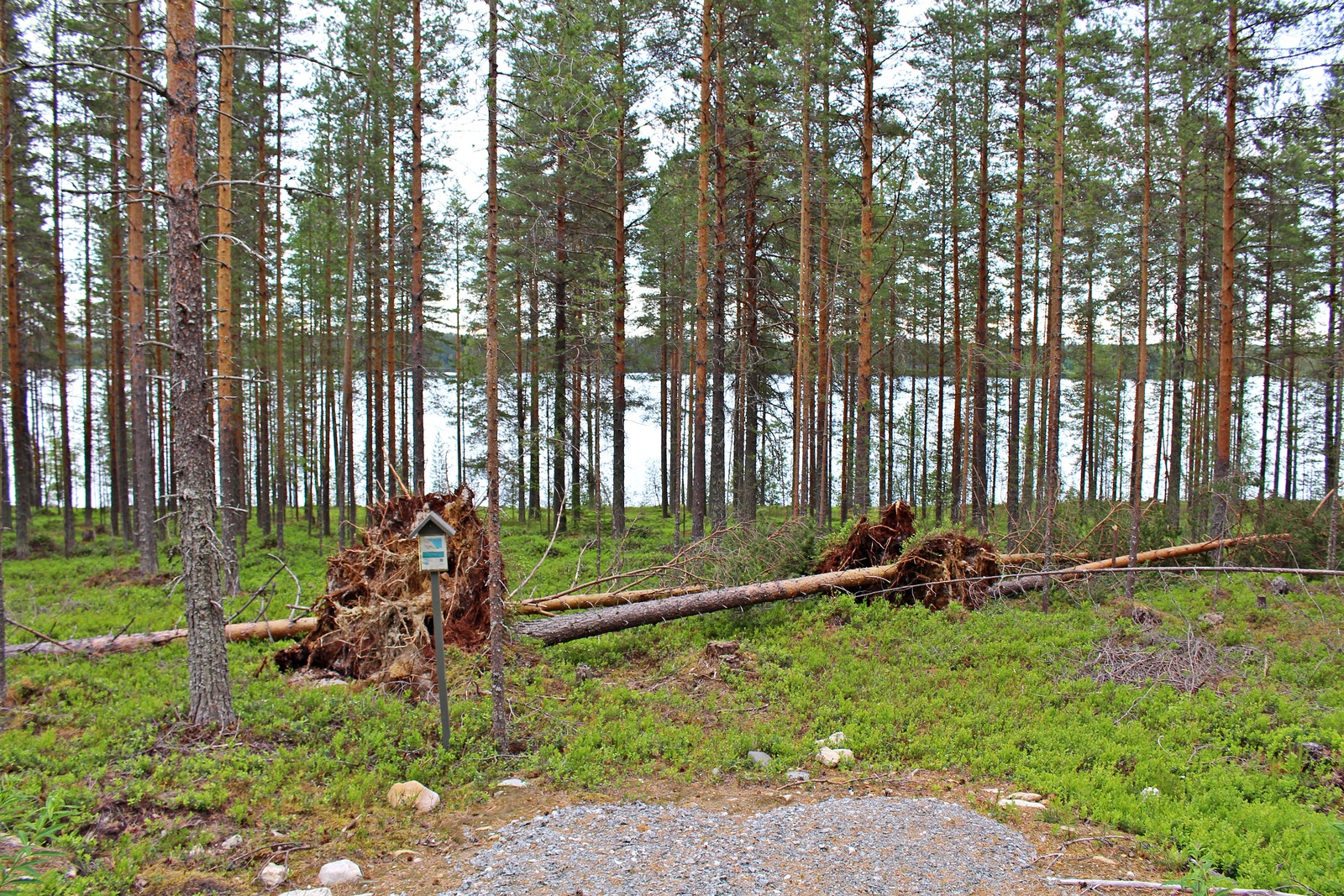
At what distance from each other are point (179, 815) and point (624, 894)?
3050mm

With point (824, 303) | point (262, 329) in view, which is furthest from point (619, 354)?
point (262, 329)

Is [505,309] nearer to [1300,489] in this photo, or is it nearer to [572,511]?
[572,511]

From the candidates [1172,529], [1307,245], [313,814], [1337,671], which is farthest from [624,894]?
[1307,245]

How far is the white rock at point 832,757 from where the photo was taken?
19.5ft

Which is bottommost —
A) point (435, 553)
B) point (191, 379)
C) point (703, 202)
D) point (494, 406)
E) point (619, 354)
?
point (435, 553)

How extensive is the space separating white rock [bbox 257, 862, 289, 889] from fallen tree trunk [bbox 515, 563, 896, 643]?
4.35m

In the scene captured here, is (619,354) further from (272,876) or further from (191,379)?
(272,876)

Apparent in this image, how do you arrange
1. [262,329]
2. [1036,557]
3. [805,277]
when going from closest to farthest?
[1036,557], [805,277], [262,329]

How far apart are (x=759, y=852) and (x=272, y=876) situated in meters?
2.88

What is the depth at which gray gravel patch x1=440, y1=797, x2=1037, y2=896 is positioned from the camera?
12.9 feet

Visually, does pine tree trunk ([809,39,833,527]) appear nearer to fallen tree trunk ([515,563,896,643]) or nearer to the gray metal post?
fallen tree trunk ([515,563,896,643])

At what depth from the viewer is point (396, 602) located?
7.79m

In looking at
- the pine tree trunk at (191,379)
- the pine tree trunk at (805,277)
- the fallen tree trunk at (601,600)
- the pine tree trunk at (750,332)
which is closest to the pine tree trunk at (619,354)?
the pine tree trunk at (750,332)

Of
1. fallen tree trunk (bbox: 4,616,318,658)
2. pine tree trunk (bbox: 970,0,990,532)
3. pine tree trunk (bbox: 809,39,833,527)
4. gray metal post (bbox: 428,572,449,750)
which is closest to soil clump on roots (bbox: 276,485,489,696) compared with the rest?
fallen tree trunk (bbox: 4,616,318,658)
